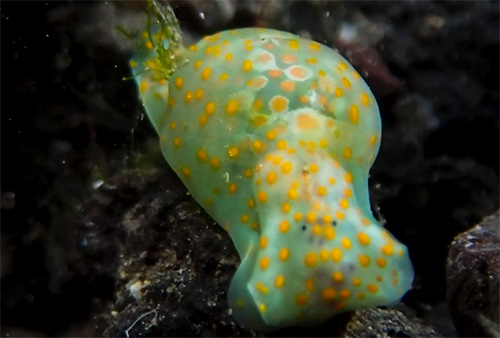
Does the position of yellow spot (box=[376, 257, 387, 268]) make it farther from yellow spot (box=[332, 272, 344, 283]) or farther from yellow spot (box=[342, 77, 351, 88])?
yellow spot (box=[342, 77, 351, 88])

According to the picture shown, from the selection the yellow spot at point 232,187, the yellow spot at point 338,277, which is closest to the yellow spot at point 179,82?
the yellow spot at point 232,187

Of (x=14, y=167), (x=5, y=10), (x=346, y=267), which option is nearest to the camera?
(x=346, y=267)

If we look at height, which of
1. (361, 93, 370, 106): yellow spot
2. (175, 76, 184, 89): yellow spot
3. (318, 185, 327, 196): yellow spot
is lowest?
(318, 185, 327, 196): yellow spot

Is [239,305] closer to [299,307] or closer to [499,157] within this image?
[299,307]

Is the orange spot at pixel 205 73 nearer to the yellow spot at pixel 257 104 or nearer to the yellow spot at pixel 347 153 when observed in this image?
the yellow spot at pixel 257 104

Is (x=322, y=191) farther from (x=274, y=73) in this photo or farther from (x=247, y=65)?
(x=247, y=65)

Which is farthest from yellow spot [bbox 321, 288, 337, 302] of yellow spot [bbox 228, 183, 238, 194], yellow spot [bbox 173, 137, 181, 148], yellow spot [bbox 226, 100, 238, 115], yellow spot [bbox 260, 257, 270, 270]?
yellow spot [bbox 173, 137, 181, 148]

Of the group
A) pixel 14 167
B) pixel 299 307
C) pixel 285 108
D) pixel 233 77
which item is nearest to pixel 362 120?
pixel 285 108

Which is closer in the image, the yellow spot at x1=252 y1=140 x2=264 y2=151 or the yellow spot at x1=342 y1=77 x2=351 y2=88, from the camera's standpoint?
the yellow spot at x1=252 y1=140 x2=264 y2=151
